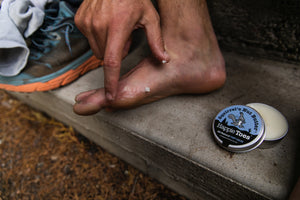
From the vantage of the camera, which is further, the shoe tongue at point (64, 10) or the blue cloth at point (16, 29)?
the shoe tongue at point (64, 10)

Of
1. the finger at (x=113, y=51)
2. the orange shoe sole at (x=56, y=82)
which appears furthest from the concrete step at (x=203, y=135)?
the finger at (x=113, y=51)

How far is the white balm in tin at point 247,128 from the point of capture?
2.74 feet

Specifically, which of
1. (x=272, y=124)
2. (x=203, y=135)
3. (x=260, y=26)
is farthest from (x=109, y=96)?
(x=260, y=26)

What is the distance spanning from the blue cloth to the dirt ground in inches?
22.9

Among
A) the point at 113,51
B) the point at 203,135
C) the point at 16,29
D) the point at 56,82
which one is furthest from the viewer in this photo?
the point at 56,82

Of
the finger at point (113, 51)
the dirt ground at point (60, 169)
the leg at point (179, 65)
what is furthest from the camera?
the dirt ground at point (60, 169)

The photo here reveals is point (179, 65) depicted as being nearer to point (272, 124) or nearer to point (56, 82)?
point (272, 124)

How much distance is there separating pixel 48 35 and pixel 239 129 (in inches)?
49.2

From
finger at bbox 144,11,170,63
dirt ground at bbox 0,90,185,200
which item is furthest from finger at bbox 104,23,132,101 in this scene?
dirt ground at bbox 0,90,185,200

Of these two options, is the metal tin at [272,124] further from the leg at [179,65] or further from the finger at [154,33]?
the finger at [154,33]

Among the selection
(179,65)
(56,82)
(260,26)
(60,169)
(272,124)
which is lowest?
(60,169)

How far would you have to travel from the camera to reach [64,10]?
4.40ft

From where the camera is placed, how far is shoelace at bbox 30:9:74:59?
4.21 ft

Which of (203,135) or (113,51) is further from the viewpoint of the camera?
(203,135)
